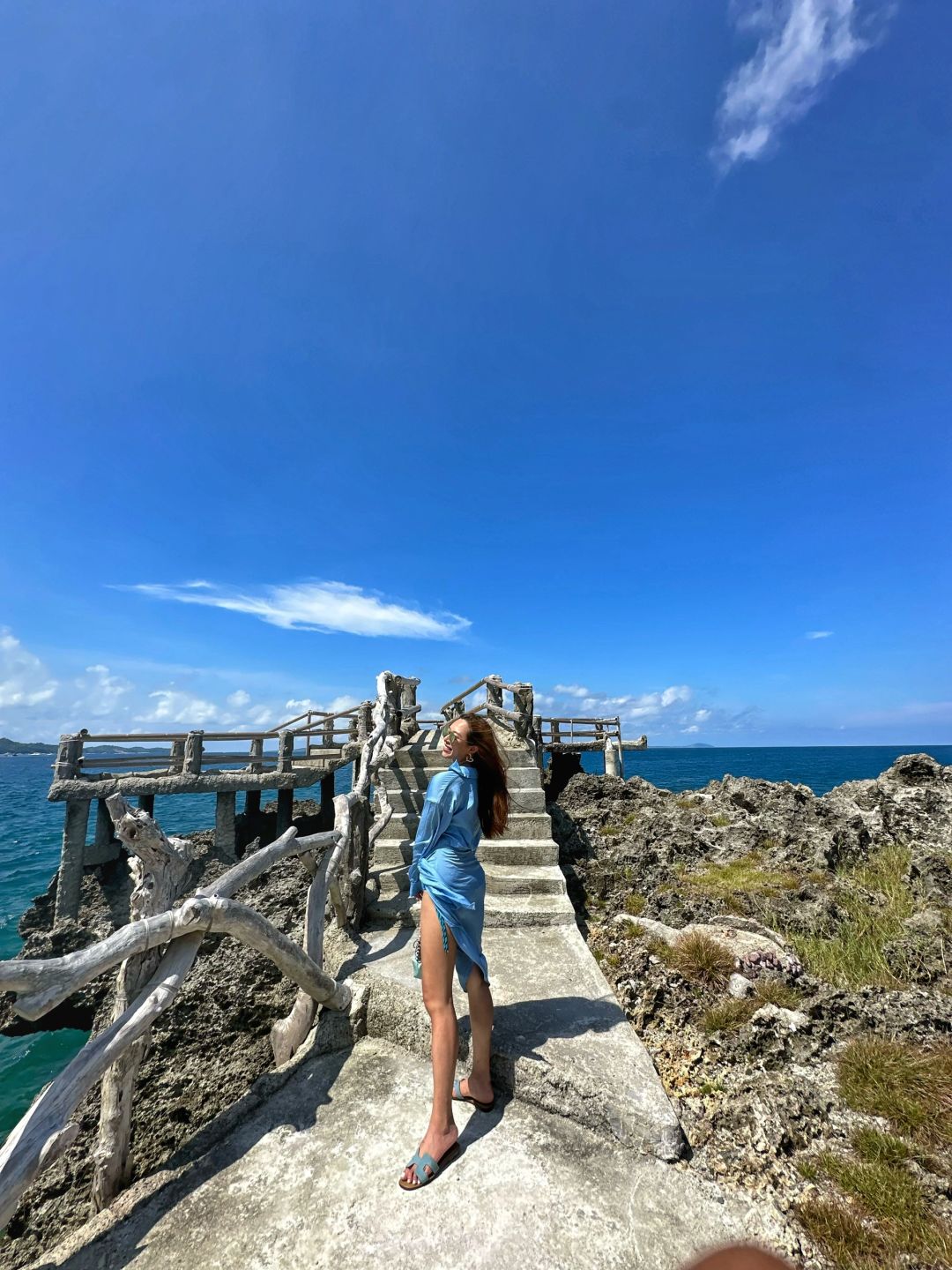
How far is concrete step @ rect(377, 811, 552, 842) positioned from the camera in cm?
714

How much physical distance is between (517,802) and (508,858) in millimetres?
986

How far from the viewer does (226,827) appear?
16.9 m

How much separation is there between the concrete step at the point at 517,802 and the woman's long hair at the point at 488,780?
3.74 m

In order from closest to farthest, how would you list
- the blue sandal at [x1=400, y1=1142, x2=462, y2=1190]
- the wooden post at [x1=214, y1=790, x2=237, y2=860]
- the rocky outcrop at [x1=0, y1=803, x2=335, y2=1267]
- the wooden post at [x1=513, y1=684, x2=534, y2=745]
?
the blue sandal at [x1=400, y1=1142, x2=462, y2=1190] → the rocky outcrop at [x1=0, y1=803, x2=335, y2=1267] → the wooden post at [x1=513, y1=684, x2=534, y2=745] → the wooden post at [x1=214, y1=790, x2=237, y2=860]

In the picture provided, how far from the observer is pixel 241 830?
2030 cm

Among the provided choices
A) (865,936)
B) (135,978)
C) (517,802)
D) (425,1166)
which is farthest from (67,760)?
(865,936)

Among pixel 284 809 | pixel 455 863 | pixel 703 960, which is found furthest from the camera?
pixel 284 809

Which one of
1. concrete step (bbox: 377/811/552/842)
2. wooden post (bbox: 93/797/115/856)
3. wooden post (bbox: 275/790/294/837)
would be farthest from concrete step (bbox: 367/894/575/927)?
wooden post (bbox: 275/790/294/837)

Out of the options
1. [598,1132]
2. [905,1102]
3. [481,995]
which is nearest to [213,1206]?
[481,995]

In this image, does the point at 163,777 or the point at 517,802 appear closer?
the point at 517,802

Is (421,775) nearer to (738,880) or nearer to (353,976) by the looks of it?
(353,976)

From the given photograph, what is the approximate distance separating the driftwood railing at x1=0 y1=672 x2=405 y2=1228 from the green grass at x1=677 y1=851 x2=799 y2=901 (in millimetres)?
5212

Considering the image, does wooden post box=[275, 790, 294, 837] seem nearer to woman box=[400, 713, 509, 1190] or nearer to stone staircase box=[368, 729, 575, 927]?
stone staircase box=[368, 729, 575, 927]

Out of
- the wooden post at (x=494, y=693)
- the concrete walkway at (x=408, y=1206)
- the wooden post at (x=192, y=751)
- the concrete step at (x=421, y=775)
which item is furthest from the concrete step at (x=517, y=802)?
the wooden post at (x=192, y=751)
